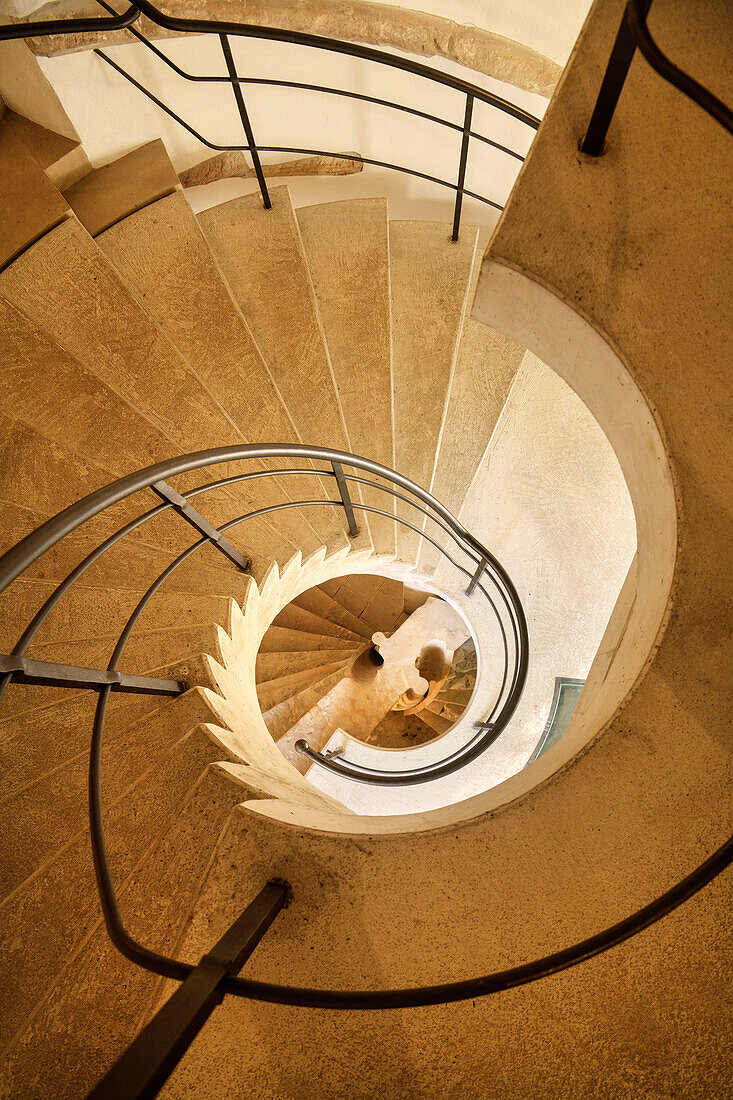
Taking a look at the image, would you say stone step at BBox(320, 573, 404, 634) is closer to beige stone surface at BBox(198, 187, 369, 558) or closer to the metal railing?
beige stone surface at BBox(198, 187, 369, 558)

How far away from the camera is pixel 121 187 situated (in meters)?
3.03

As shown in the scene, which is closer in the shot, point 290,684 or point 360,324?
point 360,324

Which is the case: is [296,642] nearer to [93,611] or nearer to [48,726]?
[93,611]

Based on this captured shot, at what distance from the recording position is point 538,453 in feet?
12.5

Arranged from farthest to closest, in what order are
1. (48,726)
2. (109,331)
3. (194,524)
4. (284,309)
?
1. (284,309)
2. (109,331)
3. (194,524)
4. (48,726)

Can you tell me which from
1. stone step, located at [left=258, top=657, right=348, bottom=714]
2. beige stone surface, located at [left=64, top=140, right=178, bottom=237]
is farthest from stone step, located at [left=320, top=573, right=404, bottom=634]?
beige stone surface, located at [left=64, top=140, right=178, bottom=237]

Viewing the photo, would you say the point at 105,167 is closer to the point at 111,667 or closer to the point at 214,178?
the point at 214,178

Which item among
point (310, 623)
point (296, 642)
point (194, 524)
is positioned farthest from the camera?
point (310, 623)

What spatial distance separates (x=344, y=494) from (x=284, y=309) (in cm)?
114

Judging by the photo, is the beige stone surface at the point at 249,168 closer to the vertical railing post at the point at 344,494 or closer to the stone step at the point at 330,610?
the vertical railing post at the point at 344,494

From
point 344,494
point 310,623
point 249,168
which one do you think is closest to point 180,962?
point 344,494

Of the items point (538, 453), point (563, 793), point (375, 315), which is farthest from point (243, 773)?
point (538, 453)

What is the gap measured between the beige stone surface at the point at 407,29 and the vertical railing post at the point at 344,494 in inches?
92.5

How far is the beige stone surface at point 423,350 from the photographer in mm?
3287
